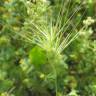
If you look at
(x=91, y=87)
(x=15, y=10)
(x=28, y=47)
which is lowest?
(x=91, y=87)

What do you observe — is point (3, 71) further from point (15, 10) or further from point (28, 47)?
point (15, 10)

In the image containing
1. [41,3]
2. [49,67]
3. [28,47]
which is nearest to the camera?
[41,3]

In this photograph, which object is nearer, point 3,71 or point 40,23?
point 40,23

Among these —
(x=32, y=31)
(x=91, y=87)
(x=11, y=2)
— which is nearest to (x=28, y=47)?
(x=32, y=31)

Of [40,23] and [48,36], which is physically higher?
[40,23]

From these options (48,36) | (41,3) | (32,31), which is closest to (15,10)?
(32,31)

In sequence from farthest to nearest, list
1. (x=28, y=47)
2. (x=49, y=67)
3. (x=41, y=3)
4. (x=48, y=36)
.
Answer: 1. (x=28, y=47)
2. (x=49, y=67)
3. (x=41, y=3)
4. (x=48, y=36)
